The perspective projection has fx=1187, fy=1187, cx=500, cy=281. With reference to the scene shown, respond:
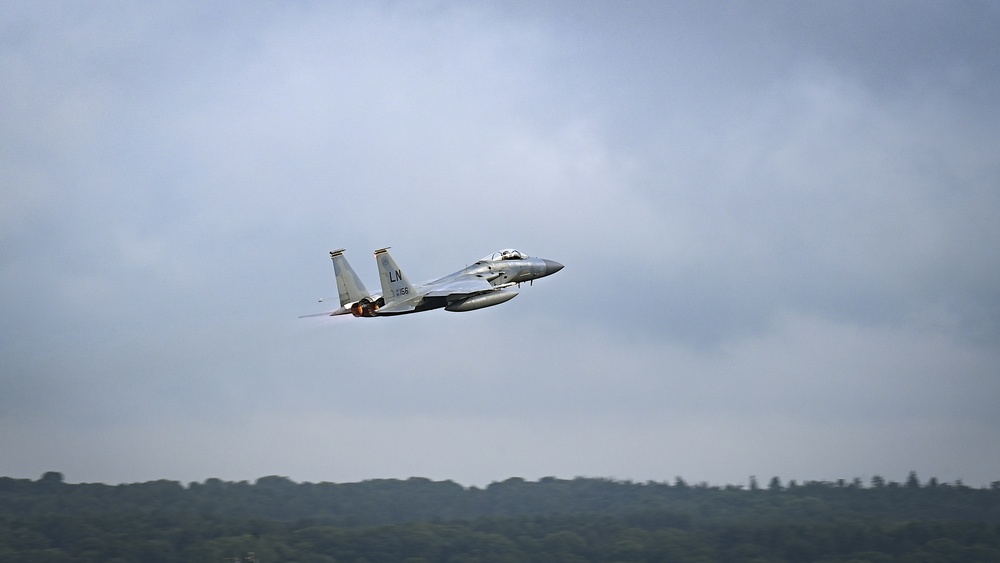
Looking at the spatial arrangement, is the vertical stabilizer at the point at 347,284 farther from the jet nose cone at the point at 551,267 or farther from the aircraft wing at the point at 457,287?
the jet nose cone at the point at 551,267

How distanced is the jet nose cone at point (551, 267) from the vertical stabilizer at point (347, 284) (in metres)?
12.8

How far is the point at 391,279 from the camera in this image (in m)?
58.3

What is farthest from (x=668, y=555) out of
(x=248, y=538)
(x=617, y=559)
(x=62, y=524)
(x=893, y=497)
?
(x=62, y=524)

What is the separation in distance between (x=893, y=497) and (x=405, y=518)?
65.3m

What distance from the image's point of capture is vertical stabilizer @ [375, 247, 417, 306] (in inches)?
2296

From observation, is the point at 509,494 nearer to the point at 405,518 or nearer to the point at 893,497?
the point at 405,518

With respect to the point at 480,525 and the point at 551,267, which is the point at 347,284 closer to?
the point at 551,267

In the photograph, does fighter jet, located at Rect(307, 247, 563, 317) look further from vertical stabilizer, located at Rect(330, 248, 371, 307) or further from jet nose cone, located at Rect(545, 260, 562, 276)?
jet nose cone, located at Rect(545, 260, 562, 276)

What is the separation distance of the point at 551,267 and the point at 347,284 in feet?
46.0

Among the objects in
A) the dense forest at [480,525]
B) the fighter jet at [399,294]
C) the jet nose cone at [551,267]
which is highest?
the jet nose cone at [551,267]

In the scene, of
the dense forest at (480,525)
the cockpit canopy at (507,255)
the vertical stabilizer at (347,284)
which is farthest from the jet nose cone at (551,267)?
the dense forest at (480,525)

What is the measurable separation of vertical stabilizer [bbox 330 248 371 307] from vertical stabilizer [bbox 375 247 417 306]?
4.51 ft

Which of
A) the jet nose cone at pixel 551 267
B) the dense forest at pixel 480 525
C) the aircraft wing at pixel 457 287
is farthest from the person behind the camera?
the dense forest at pixel 480 525

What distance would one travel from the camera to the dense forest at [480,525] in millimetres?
130750
